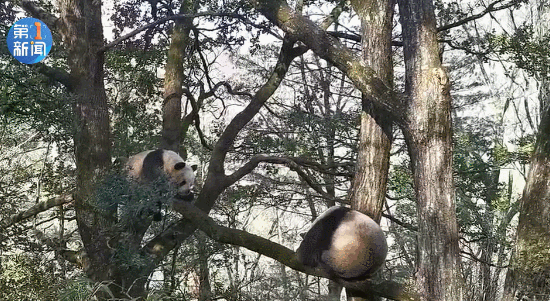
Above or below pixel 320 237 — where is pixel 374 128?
above

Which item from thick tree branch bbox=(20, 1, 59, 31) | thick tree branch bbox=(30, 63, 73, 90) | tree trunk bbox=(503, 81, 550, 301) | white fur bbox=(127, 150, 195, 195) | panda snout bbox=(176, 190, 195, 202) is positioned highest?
thick tree branch bbox=(20, 1, 59, 31)

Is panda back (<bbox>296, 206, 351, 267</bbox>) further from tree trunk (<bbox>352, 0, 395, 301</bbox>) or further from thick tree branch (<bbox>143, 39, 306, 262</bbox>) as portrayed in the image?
thick tree branch (<bbox>143, 39, 306, 262</bbox>)

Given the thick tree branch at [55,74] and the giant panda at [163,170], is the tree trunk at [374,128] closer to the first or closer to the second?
the giant panda at [163,170]

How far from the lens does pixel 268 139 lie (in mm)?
6656

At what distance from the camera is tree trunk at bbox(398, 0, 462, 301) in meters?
3.69

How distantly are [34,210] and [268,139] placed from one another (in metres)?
2.84

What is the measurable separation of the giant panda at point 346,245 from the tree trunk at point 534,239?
3.54ft

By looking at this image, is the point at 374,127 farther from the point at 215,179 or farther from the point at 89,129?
the point at 89,129

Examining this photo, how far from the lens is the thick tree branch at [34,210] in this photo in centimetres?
512

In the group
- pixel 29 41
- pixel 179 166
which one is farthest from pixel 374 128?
pixel 29 41

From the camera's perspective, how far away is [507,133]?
8344 millimetres

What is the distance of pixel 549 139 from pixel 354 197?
1580mm

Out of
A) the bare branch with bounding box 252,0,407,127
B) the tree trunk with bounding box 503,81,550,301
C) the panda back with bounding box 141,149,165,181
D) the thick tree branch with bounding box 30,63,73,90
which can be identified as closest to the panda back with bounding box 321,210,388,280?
the bare branch with bounding box 252,0,407,127

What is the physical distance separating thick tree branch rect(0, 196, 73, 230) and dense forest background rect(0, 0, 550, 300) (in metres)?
0.02
